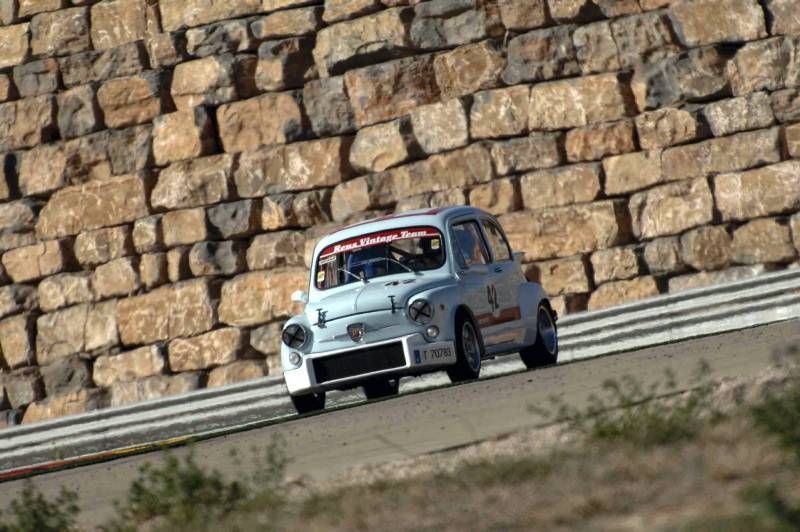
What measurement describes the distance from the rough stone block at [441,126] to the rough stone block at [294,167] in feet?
3.22

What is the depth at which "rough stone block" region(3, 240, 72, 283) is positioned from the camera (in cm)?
2147

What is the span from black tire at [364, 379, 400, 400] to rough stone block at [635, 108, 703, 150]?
483cm

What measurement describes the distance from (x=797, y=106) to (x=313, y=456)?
10.5m

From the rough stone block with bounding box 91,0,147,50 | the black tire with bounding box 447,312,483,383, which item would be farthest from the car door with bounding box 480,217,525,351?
the rough stone block with bounding box 91,0,147,50

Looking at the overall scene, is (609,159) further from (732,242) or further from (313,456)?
(313,456)

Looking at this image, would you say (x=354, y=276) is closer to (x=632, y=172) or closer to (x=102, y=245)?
(x=632, y=172)

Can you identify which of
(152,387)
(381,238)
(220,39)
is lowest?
(152,387)

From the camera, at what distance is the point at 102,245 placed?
21312 millimetres

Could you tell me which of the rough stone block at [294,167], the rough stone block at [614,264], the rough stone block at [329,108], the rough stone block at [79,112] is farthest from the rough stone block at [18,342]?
the rough stone block at [614,264]

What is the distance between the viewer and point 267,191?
813 inches

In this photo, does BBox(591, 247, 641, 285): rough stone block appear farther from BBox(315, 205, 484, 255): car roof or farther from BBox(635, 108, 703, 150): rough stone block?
BBox(315, 205, 484, 255): car roof

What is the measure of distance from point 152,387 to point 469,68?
5.41 metres

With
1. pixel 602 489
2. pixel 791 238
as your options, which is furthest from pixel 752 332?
pixel 602 489

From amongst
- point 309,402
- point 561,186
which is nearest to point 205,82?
point 561,186
